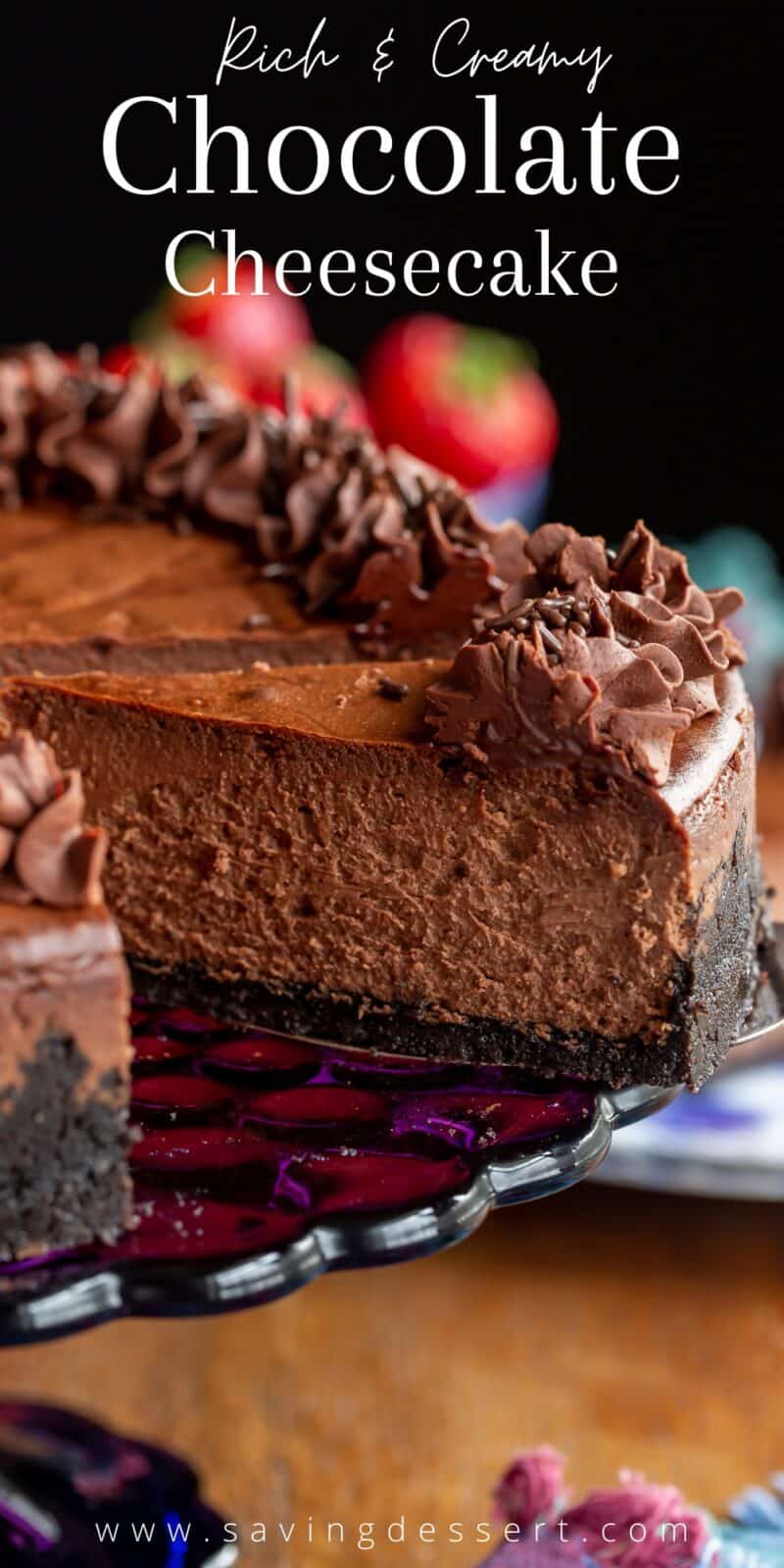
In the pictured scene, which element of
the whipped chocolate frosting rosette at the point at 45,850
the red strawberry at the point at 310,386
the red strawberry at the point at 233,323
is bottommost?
the whipped chocolate frosting rosette at the point at 45,850

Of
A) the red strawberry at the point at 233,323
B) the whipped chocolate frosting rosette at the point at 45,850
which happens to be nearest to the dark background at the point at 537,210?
the red strawberry at the point at 233,323

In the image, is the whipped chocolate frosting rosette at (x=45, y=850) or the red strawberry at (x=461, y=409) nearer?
the whipped chocolate frosting rosette at (x=45, y=850)

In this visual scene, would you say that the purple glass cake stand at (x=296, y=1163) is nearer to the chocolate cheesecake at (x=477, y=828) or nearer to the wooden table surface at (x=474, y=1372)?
the chocolate cheesecake at (x=477, y=828)

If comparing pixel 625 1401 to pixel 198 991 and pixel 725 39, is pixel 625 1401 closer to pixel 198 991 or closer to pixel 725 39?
pixel 198 991

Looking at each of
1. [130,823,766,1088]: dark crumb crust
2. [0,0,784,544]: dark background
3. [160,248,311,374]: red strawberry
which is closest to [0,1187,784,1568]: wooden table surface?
[130,823,766,1088]: dark crumb crust

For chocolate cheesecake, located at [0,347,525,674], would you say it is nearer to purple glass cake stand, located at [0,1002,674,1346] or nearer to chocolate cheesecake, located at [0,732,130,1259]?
purple glass cake stand, located at [0,1002,674,1346]

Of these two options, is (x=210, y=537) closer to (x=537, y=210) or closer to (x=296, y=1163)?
(x=296, y=1163)

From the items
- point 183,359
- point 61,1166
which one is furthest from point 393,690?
point 183,359
